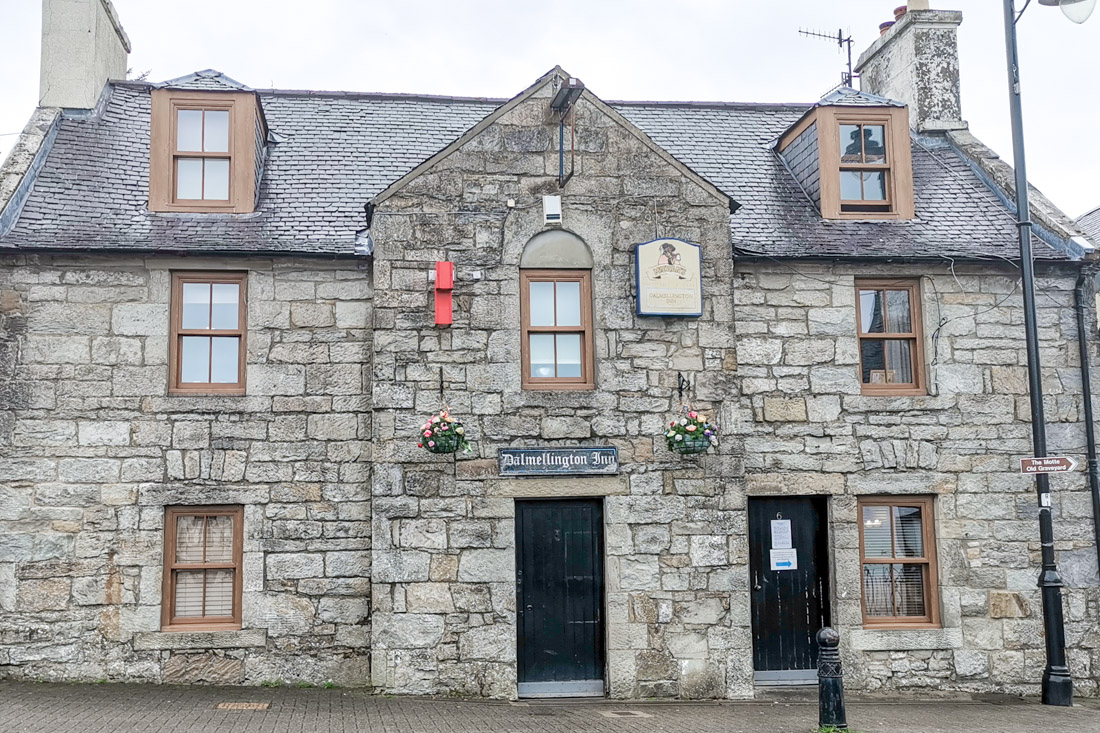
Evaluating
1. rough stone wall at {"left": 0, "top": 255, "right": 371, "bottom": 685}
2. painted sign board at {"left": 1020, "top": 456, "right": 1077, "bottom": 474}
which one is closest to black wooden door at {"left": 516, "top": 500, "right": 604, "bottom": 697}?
rough stone wall at {"left": 0, "top": 255, "right": 371, "bottom": 685}

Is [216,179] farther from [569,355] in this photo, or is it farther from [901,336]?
[901,336]

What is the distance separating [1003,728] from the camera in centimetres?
1049

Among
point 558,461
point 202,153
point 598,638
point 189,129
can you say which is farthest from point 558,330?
point 189,129

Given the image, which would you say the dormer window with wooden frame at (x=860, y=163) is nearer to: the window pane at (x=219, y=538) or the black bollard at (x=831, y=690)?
the black bollard at (x=831, y=690)

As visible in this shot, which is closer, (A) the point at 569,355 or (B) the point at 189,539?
(B) the point at 189,539

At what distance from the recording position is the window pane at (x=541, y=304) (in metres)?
12.3

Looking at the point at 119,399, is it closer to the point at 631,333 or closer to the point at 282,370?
the point at 282,370

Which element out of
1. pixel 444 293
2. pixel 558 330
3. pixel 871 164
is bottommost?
pixel 558 330

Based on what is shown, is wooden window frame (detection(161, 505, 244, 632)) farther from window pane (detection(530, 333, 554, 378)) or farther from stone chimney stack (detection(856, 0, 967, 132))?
stone chimney stack (detection(856, 0, 967, 132))

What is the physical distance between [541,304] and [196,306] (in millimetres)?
3979

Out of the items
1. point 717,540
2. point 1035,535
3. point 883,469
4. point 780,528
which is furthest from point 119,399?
point 1035,535

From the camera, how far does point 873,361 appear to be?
13344 millimetres

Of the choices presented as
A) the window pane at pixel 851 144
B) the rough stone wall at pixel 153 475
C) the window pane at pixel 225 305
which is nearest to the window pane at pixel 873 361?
the window pane at pixel 851 144

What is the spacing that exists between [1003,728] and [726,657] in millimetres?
2812
